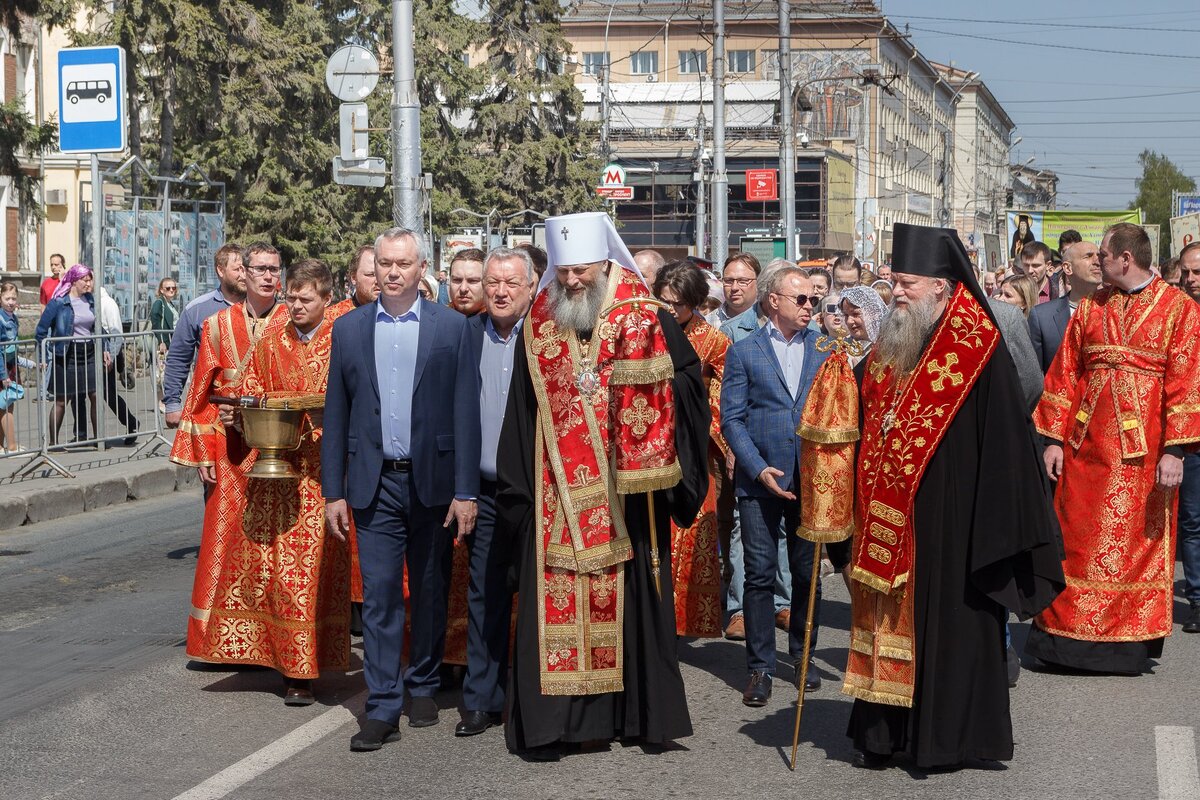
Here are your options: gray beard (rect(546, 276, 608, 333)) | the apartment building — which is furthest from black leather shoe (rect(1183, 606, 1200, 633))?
the apartment building

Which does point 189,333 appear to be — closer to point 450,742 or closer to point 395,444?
point 395,444

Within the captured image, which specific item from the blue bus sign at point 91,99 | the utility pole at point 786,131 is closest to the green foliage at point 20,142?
the blue bus sign at point 91,99

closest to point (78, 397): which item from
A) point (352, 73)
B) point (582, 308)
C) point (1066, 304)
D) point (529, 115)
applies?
point (352, 73)

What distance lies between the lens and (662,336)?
6.54 metres

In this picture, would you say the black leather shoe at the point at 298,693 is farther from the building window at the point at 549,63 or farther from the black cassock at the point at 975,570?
the building window at the point at 549,63

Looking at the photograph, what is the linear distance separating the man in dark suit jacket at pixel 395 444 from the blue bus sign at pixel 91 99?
860cm

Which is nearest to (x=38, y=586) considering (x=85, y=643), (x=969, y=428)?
(x=85, y=643)

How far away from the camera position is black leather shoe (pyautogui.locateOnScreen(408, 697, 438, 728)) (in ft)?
22.6

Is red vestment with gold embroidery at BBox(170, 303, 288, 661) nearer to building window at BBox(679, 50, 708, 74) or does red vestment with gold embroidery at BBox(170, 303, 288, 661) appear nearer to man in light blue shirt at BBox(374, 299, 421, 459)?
man in light blue shirt at BBox(374, 299, 421, 459)

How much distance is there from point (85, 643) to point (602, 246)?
157 inches

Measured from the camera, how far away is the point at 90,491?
14.2 metres

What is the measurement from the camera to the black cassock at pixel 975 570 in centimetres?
597

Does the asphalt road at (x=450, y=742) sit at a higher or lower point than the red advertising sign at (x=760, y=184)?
lower

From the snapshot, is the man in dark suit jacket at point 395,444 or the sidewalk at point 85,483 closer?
the man in dark suit jacket at point 395,444
